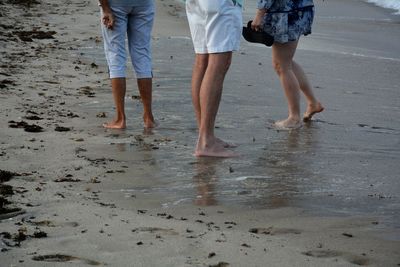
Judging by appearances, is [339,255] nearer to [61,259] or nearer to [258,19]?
[61,259]

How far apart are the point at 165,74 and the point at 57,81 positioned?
1196 mm

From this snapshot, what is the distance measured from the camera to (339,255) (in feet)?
10.9

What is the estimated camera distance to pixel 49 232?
11.3 ft

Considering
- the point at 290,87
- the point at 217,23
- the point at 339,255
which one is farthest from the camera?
the point at 290,87

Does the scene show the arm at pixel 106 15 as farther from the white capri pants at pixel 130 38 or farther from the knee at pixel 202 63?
the knee at pixel 202 63

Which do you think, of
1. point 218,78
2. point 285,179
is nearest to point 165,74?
point 218,78

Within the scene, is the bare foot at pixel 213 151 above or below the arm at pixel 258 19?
below

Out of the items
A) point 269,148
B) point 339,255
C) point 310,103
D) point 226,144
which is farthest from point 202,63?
point 339,255

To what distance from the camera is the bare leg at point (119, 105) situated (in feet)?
19.4

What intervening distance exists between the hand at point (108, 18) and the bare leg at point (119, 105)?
412 mm

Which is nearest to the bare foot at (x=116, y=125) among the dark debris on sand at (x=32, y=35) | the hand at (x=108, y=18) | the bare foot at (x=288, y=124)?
the hand at (x=108, y=18)

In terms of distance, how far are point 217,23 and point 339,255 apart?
219 cm

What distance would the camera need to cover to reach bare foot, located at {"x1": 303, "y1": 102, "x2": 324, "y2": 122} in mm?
6395

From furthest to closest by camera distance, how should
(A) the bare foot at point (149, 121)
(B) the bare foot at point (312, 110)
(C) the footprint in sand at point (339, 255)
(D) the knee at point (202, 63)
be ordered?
(B) the bare foot at point (312, 110) → (A) the bare foot at point (149, 121) → (D) the knee at point (202, 63) → (C) the footprint in sand at point (339, 255)
